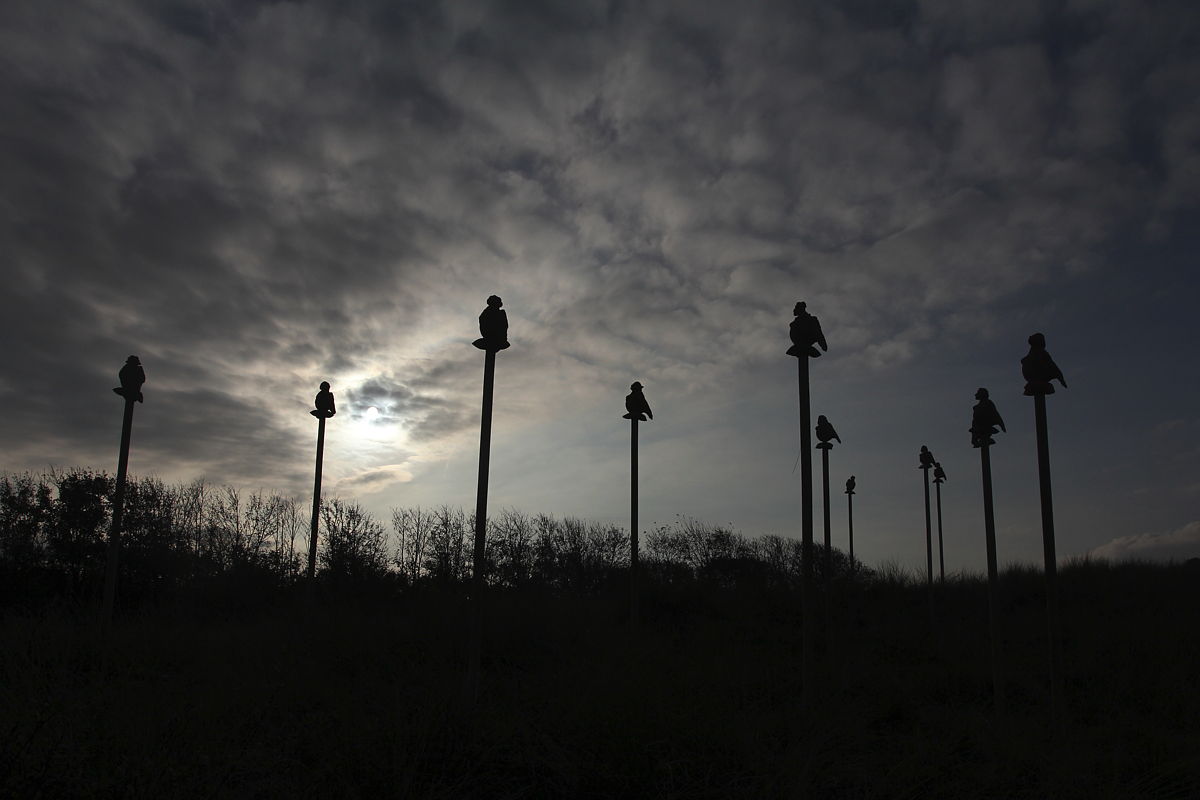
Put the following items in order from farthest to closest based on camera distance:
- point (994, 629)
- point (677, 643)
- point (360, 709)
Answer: point (677, 643) → point (994, 629) → point (360, 709)

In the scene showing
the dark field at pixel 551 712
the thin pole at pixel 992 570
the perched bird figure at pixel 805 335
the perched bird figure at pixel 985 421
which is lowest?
the dark field at pixel 551 712

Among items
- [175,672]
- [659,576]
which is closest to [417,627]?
[175,672]

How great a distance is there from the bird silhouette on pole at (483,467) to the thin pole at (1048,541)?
8430 mm

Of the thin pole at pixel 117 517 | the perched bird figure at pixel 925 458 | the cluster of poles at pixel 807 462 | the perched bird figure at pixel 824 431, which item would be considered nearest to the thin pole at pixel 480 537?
the cluster of poles at pixel 807 462

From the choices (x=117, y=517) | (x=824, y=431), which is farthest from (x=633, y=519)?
(x=117, y=517)

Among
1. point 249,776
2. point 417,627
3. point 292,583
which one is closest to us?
point 249,776

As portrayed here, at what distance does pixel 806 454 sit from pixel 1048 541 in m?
3.81

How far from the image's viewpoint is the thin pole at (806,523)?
1229 cm

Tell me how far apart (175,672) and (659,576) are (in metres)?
23.9

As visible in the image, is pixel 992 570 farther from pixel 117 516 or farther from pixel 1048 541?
pixel 117 516

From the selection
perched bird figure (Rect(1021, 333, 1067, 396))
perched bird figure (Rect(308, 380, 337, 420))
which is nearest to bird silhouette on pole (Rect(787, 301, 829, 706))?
perched bird figure (Rect(1021, 333, 1067, 396))

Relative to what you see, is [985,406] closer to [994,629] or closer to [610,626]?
[994,629]

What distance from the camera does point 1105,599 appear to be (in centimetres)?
3350

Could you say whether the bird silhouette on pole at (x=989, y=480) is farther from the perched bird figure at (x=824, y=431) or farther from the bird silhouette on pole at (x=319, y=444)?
the bird silhouette on pole at (x=319, y=444)
